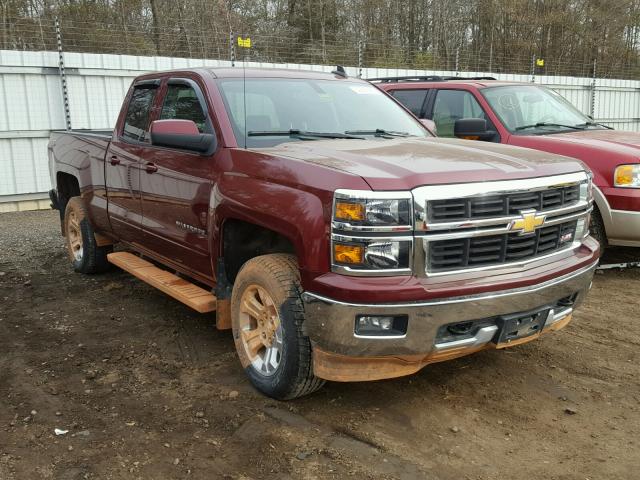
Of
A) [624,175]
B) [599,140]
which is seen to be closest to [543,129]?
[599,140]

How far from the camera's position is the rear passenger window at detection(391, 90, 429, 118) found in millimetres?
7802

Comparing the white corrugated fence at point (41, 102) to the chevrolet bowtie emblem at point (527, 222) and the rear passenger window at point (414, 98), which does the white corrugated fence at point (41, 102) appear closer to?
the rear passenger window at point (414, 98)

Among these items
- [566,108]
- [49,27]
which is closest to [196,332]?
[566,108]

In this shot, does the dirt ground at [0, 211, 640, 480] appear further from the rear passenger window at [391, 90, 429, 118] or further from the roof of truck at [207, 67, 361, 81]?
the rear passenger window at [391, 90, 429, 118]

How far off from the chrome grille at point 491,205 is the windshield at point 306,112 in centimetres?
137

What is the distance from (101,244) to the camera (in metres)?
6.36

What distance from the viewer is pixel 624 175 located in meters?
5.85

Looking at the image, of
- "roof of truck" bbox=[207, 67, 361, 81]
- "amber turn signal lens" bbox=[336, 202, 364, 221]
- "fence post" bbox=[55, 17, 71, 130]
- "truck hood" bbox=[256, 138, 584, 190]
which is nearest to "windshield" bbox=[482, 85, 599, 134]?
"roof of truck" bbox=[207, 67, 361, 81]

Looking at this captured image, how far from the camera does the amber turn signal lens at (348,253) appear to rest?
3.05 meters

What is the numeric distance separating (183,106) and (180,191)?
67cm

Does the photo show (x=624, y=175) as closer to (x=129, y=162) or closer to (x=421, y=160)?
(x=421, y=160)

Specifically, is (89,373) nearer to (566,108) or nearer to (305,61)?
(566,108)

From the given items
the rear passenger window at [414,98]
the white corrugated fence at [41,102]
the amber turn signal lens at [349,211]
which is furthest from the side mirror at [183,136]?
the white corrugated fence at [41,102]

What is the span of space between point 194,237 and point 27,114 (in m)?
7.59
